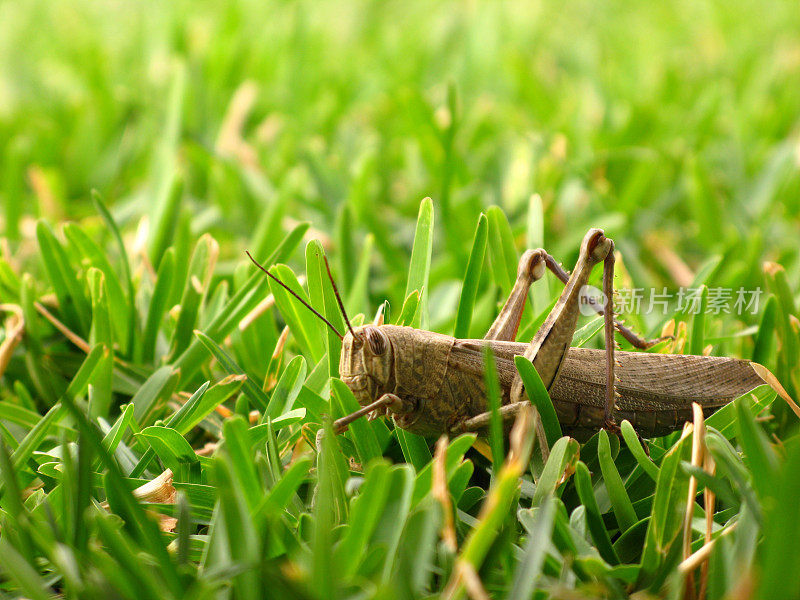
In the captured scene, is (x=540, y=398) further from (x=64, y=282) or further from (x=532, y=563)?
(x=64, y=282)

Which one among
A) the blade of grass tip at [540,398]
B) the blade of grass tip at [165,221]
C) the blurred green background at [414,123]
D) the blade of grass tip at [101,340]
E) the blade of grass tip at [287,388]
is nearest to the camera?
the blade of grass tip at [540,398]

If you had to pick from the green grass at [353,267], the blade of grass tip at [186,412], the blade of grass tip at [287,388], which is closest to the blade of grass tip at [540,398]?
the green grass at [353,267]

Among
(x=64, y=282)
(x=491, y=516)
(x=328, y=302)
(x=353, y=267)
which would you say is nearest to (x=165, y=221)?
(x=64, y=282)

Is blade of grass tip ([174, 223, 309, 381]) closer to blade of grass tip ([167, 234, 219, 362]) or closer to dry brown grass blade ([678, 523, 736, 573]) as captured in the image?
blade of grass tip ([167, 234, 219, 362])

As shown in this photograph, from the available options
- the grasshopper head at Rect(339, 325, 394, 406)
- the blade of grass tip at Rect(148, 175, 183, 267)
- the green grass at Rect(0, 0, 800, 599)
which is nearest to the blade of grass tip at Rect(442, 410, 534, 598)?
the green grass at Rect(0, 0, 800, 599)

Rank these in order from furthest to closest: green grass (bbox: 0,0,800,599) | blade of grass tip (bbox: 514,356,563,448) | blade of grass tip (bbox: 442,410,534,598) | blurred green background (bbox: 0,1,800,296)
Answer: blurred green background (bbox: 0,1,800,296), blade of grass tip (bbox: 514,356,563,448), green grass (bbox: 0,0,800,599), blade of grass tip (bbox: 442,410,534,598)

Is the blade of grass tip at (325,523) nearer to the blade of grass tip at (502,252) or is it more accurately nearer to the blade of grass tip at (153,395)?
the blade of grass tip at (153,395)
